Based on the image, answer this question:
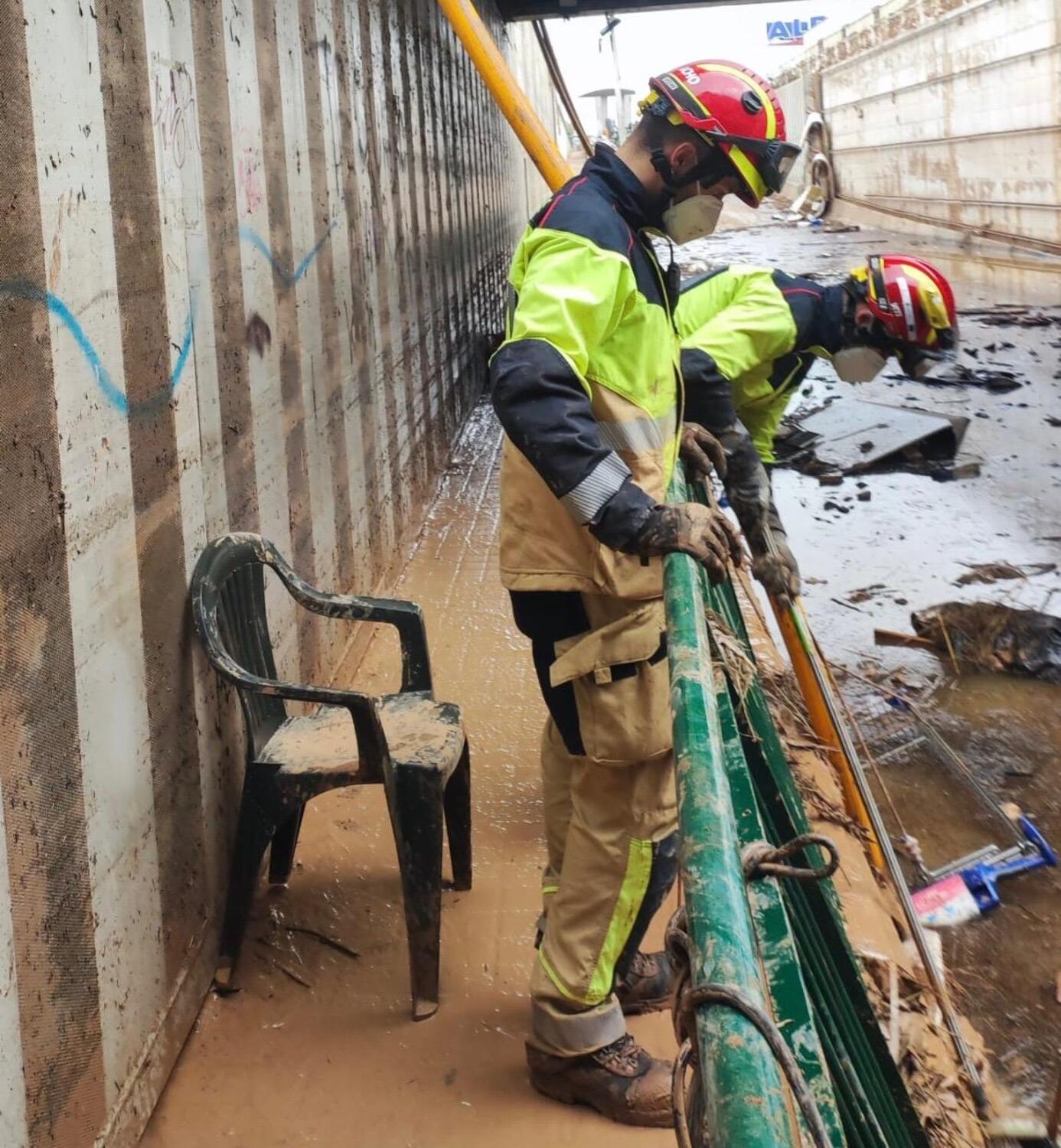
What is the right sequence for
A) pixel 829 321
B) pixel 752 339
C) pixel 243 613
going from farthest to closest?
1. pixel 829 321
2. pixel 752 339
3. pixel 243 613

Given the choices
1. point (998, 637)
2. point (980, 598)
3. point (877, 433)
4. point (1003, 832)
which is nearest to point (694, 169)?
point (1003, 832)

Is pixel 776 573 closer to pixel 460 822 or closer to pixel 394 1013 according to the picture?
pixel 460 822

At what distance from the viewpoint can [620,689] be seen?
2.34 m

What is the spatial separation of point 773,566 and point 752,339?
102cm

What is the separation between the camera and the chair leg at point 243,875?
104 inches

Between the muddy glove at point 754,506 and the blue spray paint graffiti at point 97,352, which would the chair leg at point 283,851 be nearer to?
the blue spray paint graffiti at point 97,352

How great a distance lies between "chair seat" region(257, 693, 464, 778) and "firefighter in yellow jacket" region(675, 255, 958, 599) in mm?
1372

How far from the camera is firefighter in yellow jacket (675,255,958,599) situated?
384cm

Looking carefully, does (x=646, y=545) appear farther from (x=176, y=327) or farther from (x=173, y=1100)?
(x=173, y=1100)

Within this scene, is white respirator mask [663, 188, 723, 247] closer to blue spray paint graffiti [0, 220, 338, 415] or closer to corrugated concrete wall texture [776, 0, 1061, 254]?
blue spray paint graffiti [0, 220, 338, 415]

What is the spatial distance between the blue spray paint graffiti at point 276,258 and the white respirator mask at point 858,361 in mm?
2035

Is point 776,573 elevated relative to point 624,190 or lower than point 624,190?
lower

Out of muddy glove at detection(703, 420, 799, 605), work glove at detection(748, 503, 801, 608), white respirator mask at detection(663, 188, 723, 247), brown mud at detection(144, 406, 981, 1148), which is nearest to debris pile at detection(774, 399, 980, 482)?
muddy glove at detection(703, 420, 799, 605)

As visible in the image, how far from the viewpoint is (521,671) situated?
4.59 meters
